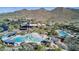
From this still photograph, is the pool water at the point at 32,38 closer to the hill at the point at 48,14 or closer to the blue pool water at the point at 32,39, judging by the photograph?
the blue pool water at the point at 32,39

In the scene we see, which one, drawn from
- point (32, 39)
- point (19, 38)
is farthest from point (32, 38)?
point (19, 38)

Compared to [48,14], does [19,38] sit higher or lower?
lower

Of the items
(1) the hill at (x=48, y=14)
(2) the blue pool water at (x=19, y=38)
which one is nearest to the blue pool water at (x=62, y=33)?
(1) the hill at (x=48, y=14)

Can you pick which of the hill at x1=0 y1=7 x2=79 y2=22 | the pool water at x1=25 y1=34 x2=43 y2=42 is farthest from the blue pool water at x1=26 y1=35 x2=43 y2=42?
the hill at x1=0 y1=7 x2=79 y2=22

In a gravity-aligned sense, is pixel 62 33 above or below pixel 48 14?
below

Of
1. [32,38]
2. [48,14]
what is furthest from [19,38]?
[48,14]

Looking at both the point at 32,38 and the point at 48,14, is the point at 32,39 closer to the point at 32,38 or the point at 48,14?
the point at 32,38

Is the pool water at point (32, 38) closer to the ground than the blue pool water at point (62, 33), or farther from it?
closer to the ground

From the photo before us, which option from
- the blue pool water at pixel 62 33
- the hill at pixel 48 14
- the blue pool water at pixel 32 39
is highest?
the hill at pixel 48 14

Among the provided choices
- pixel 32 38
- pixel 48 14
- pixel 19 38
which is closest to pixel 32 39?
pixel 32 38
